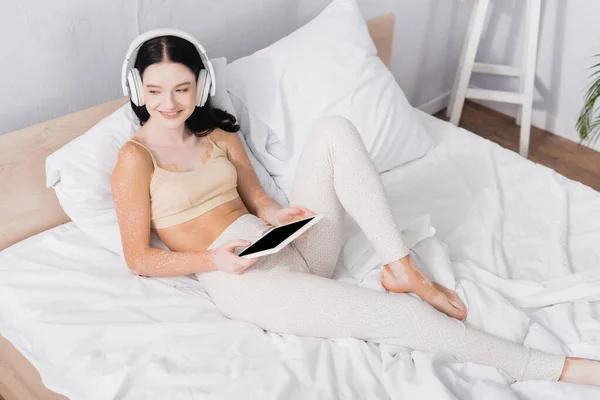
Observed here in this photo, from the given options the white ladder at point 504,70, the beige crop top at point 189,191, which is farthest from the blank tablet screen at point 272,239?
the white ladder at point 504,70

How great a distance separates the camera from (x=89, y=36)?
150 cm

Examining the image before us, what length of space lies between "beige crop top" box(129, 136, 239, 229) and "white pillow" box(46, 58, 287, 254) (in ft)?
0.28

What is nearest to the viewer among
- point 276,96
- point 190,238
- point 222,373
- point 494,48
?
point 222,373

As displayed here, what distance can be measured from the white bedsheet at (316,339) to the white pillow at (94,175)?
0.16 feet

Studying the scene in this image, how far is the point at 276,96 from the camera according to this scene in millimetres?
1665

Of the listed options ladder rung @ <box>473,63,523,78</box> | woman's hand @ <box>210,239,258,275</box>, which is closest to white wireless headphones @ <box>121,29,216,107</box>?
woman's hand @ <box>210,239,258,275</box>

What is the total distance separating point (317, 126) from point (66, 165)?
0.52 metres

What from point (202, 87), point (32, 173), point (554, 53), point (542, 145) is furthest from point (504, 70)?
point (32, 173)

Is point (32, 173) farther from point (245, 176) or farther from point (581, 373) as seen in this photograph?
point (581, 373)

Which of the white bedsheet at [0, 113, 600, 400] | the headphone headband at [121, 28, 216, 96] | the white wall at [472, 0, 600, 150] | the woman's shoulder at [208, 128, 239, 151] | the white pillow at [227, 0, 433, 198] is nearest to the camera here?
the white bedsheet at [0, 113, 600, 400]

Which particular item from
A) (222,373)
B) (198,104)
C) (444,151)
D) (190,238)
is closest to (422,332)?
(222,373)

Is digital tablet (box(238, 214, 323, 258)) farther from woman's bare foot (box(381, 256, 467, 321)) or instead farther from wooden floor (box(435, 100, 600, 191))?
wooden floor (box(435, 100, 600, 191))

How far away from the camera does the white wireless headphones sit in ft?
4.23

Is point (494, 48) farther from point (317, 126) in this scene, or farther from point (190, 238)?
point (190, 238)
